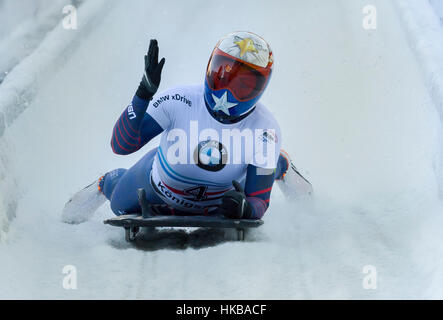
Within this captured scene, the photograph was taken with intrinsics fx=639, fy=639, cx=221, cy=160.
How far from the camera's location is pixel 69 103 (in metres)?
5.46

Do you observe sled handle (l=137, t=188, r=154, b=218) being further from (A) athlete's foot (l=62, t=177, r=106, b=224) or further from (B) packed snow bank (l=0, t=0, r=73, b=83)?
(B) packed snow bank (l=0, t=0, r=73, b=83)

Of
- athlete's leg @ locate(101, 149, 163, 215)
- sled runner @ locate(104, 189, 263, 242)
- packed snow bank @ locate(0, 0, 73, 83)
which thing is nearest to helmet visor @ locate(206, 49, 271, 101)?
sled runner @ locate(104, 189, 263, 242)

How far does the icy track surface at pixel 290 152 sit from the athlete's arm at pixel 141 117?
19.8 inches

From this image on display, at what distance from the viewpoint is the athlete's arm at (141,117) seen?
298 centimetres

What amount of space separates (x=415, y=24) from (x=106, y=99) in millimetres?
2778

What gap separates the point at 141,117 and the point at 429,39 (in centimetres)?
255

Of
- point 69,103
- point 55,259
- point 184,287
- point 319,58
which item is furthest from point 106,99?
point 184,287

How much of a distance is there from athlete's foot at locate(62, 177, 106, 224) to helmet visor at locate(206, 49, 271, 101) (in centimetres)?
119

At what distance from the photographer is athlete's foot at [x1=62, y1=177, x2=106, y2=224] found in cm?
377

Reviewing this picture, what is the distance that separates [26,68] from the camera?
4875mm

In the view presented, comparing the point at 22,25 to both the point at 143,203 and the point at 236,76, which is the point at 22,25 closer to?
the point at 143,203

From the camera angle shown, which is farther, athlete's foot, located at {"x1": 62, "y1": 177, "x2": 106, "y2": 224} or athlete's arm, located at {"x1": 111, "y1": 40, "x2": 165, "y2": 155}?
athlete's foot, located at {"x1": 62, "y1": 177, "x2": 106, "y2": 224}

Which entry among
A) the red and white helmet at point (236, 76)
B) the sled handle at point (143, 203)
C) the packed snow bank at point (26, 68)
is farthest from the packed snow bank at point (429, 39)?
the packed snow bank at point (26, 68)
